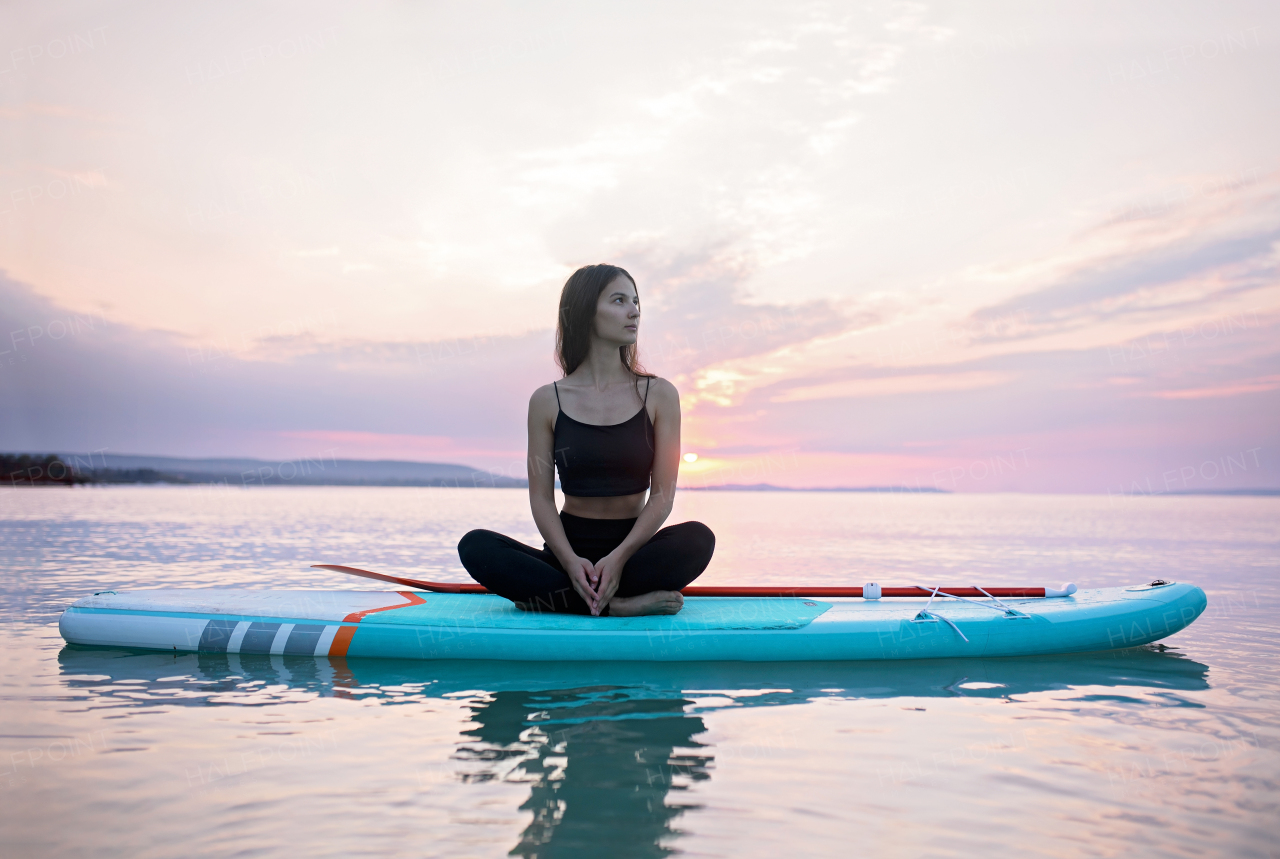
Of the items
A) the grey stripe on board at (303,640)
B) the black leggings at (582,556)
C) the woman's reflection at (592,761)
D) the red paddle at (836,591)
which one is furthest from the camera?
the red paddle at (836,591)

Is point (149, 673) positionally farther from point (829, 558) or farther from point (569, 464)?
point (829, 558)

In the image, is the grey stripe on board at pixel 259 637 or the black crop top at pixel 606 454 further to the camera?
the grey stripe on board at pixel 259 637

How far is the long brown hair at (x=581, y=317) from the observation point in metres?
4.38

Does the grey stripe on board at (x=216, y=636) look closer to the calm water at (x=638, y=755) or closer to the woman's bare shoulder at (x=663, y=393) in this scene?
the calm water at (x=638, y=755)

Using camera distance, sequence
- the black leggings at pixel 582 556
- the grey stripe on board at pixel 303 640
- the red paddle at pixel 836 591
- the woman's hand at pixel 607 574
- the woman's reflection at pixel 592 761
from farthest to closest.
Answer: the red paddle at pixel 836 591
the grey stripe on board at pixel 303 640
the black leggings at pixel 582 556
the woman's hand at pixel 607 574
the woman's reflection at pixel 592 761

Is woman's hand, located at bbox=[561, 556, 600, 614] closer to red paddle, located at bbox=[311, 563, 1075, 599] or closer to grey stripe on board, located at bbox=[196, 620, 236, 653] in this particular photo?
red paddle, located at bbox=[311, 563, 1075, 599]

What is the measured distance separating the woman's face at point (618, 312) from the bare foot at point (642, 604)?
1426mm

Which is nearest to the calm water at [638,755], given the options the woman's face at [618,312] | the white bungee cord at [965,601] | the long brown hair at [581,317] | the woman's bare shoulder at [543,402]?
the white bungee cord at [965,601]

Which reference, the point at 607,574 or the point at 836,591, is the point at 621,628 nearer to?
the point at 607,574

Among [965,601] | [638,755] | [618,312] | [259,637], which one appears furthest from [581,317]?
[965,601]

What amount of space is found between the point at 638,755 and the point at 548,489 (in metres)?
1.69

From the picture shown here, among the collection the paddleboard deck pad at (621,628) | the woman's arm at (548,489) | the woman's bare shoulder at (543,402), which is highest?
the woman's bare shoulder at (543,402)

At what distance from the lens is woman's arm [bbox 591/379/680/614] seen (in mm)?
4246

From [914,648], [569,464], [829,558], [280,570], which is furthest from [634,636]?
[829,558]
